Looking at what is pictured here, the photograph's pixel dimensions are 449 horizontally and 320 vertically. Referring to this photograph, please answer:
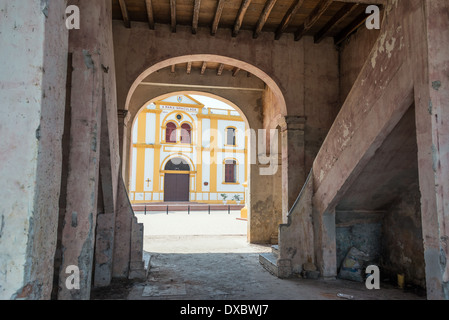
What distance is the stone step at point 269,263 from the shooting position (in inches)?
233

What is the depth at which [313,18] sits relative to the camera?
20.8 ft

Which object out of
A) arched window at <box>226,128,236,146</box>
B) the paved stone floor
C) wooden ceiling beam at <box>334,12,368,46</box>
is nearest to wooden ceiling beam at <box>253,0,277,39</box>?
wooden ceiling beam at <box>334,12,368,46</box>

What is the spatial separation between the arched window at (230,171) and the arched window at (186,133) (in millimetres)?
4055

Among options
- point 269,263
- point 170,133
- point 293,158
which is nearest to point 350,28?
point 293,158

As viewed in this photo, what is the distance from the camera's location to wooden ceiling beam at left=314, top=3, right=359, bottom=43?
6078 mm

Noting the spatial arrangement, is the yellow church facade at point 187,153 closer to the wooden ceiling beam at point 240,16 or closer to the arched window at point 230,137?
the arched window at point 230,137

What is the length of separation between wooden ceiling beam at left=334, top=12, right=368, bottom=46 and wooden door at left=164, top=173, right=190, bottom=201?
72.0 feet

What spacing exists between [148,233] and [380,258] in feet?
25.6

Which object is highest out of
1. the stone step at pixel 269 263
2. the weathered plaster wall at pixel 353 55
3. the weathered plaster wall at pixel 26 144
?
the weathered plaster wall at pixel 353 55

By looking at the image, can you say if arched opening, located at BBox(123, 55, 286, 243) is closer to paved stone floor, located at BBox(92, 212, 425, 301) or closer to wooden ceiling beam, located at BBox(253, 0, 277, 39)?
paved stone floor, located at BBox(92, 212, 425, 301)

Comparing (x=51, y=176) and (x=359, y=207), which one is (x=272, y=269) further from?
(x=51, y=176)

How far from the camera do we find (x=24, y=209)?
1940mm

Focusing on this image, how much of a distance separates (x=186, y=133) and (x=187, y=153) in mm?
1819

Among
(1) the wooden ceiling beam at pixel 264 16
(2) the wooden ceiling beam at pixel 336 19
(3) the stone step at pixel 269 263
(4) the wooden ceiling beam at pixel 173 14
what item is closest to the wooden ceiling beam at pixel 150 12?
(4) the wooden ceiling beam at pixel 173 14
